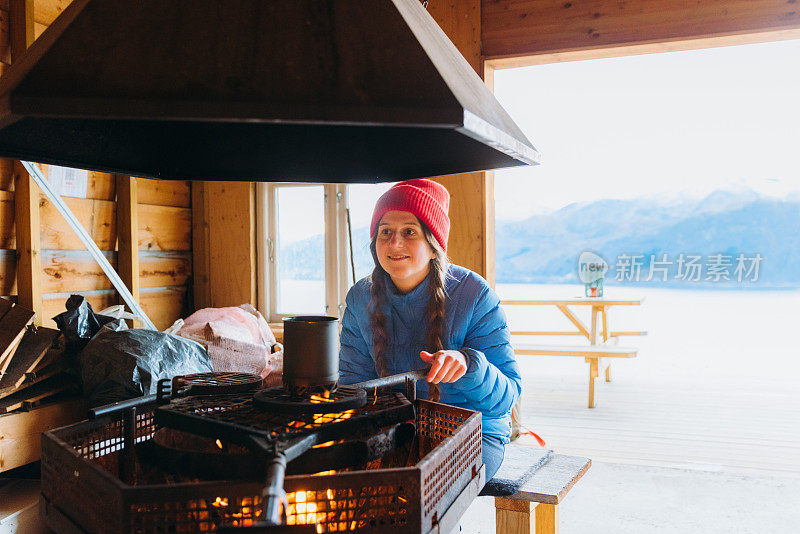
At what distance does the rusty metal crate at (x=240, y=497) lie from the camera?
0.80 m

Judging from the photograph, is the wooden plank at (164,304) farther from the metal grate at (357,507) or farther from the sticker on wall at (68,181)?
the metal grate at (357,507)

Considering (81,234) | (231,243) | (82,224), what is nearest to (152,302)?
(231,243)

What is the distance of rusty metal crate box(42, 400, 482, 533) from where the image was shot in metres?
0.80

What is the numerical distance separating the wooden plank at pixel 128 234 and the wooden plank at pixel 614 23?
210 centimetres

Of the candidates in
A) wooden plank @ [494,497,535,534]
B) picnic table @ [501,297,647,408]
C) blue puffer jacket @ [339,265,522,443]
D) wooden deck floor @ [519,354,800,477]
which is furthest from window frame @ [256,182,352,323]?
wooden plank @ [494,497,535,534]

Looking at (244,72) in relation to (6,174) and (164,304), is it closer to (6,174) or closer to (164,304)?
(6,174)

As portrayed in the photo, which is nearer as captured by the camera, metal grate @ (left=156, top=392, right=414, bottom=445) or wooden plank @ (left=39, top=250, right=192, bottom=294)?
metal grate @ (left=156, top=392, right=414, bottom=445)

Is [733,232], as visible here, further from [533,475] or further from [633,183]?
[533,475]

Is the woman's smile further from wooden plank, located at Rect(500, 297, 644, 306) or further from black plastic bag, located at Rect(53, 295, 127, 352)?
wooden plank, located at Rect(500, 297, 644, 306)

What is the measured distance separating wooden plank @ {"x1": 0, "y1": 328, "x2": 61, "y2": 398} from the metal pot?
1.56 m

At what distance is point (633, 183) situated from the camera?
9.36 meters

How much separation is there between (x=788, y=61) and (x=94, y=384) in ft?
31.5

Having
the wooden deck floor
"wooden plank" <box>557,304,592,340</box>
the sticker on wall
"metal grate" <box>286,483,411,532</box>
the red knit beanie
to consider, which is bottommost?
the wooden deck floor

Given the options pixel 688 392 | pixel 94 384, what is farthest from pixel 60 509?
pixel 688 392
